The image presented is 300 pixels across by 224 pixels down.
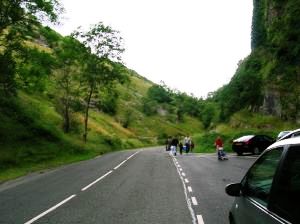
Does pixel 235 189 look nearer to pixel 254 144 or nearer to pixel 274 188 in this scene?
pixel 274 188

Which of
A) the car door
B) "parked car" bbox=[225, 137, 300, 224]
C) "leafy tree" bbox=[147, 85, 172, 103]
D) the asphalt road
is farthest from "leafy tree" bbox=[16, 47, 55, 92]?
"leafy tree" bbox=[147, 85, 172, 103]

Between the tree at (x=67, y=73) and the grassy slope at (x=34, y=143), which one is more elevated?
the tree at (x=67, y=73)

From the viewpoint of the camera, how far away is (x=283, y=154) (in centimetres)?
416

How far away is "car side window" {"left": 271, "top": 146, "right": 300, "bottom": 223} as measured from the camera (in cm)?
361

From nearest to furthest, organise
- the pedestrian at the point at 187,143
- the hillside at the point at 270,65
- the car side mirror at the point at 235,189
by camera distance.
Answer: the car side mirror at the point at 235,189
the pedestrian at the point at 187,143
the hillside at the point at 270,65

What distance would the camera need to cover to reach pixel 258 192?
4832 millimetres

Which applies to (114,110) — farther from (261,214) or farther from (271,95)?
(261,214)

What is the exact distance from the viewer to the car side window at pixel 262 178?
4.45 meters

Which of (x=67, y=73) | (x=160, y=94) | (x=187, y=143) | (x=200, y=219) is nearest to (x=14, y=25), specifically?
(x=67, y=73)

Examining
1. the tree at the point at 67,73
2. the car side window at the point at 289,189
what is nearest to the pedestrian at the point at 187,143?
the tree at the point at 67,73

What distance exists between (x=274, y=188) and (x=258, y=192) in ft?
2.42

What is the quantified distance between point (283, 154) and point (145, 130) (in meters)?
122

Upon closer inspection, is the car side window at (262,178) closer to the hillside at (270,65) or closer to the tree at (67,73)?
the hillside at (270,65)

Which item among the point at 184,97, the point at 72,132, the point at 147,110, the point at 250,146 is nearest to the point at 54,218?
the point at 250,146
